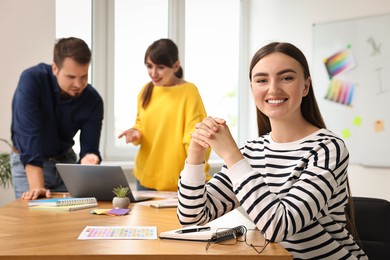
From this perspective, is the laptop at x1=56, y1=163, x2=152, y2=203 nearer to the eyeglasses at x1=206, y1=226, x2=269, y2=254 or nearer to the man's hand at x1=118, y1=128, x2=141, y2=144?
the man's hand at x1=118, y1=128, x2=141, y2=144

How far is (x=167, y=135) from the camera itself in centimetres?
324

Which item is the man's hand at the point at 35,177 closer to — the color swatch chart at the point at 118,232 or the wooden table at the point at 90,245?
the wooden table at the point at 90,245

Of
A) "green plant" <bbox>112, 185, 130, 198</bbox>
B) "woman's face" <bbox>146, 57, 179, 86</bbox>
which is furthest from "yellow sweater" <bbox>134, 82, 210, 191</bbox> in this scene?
"green plant" <bbox>112, 185, 130, 198</bbox>

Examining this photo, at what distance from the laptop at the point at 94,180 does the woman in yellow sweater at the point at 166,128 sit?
0.71 metres

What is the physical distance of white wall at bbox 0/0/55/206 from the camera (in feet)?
12.6

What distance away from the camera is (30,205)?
227 centimetres

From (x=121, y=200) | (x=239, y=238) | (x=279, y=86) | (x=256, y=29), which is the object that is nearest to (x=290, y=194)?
(x=239, y=238)

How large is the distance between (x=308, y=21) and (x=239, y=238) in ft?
Result: 12.0

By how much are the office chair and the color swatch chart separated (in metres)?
0.72

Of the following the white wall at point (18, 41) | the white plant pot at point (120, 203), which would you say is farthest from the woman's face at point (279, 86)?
the white wall at point (18, 41)

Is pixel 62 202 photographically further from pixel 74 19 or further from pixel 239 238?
pixel 74 19

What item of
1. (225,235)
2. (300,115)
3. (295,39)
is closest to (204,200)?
(225,235)

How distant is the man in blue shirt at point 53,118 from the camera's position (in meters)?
2.64

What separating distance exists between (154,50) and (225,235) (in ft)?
5.72
